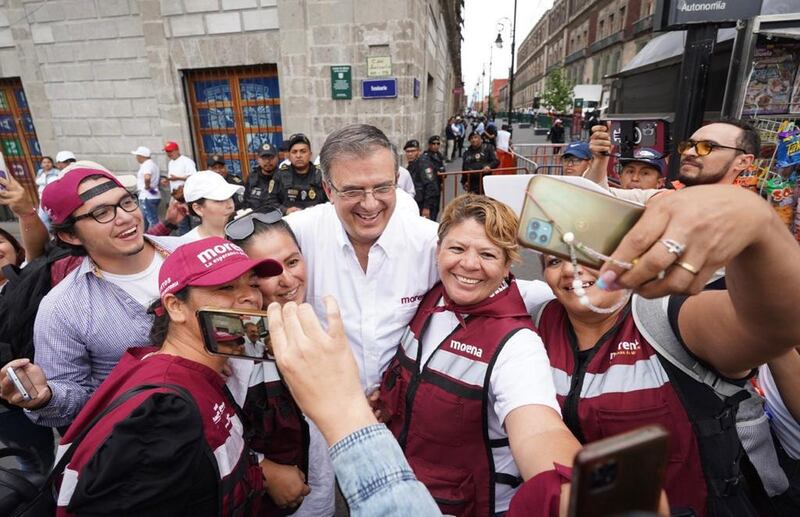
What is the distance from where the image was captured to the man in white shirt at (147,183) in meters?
8.01

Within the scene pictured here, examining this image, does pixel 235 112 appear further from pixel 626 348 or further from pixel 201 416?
pixel 626 348

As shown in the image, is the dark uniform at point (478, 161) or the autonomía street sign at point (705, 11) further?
the dark uniform at point (478, 161)

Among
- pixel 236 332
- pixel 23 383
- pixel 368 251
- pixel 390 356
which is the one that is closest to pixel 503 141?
pixel 368 251

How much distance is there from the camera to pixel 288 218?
7.66ft

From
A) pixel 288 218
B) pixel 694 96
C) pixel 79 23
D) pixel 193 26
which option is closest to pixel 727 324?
pixel 288 218

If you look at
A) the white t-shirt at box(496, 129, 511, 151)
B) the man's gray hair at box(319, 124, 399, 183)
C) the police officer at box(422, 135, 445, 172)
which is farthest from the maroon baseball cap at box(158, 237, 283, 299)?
the white t-shirt at box(496, 129, 511, 151)

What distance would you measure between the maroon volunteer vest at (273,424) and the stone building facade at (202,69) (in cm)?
651

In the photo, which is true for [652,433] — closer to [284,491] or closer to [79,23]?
[284,491]

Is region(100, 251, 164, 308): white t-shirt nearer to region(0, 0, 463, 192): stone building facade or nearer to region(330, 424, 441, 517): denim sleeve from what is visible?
region(330, 424, 441, 517): denim sleeve

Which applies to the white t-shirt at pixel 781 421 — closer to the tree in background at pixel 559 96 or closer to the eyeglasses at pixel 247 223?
the eyeglasses at pixel 247 223

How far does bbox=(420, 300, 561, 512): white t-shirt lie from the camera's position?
1.32m

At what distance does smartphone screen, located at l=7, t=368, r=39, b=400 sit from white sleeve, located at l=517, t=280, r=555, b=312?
213 centimetres

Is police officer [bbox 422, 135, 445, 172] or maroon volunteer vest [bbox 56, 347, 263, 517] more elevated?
police officer [bbox 422, 135, 445, 172]

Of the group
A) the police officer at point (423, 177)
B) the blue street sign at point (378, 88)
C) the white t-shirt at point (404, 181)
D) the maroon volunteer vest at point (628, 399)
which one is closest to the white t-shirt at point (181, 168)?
the blue street sign at point (378, 88)
